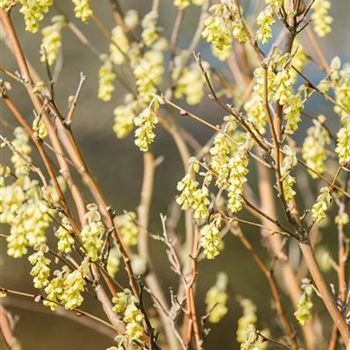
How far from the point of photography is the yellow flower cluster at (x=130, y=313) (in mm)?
1830

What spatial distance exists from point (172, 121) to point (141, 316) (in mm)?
1605

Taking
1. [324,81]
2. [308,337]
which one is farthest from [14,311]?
[324,81]

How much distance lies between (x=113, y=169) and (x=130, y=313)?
832cm

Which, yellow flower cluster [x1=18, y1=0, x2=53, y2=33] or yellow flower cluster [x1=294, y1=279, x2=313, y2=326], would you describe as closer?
yellow flower cluster [x1=18, y1=0, x2=53, y2=33]

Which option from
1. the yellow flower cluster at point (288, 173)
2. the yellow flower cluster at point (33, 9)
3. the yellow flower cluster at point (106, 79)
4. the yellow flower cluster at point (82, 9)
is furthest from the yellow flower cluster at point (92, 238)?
the yellow flower cluster at point (106, 79)

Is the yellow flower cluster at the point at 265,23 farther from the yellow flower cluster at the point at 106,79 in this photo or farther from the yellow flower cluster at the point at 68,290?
the yellow flower cluster at the point at 106,79

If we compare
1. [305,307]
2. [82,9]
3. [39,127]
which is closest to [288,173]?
[305,307]

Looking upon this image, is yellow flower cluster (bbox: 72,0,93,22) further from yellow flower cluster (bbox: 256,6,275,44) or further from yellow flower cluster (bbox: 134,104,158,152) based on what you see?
yellow flower cluster (bbox: 256,6,275,44)

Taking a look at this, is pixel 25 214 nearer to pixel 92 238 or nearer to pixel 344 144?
pixel 92 238

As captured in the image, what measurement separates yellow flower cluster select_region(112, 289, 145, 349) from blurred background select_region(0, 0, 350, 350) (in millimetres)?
Answer: 5388

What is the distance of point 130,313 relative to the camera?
1828 mm

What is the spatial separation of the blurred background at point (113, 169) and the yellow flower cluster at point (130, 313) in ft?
17.7

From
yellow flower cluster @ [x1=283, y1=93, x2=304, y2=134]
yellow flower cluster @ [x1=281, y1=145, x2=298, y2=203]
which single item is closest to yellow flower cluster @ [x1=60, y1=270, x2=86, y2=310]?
yellow flower cluster @ [x1=281, y1=145, x2=298, y2=203]

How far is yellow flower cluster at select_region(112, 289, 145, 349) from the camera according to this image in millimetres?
A: 1830
